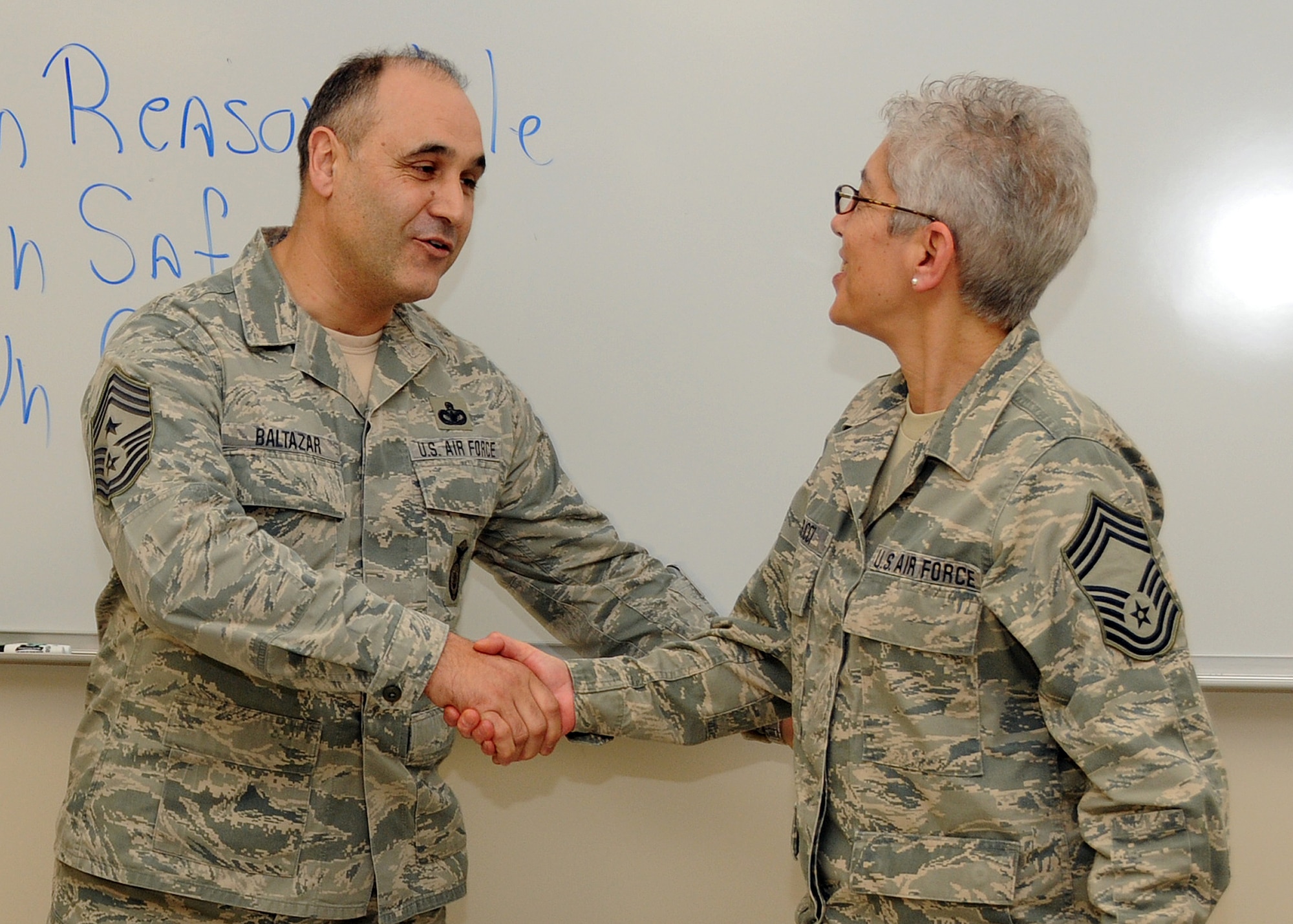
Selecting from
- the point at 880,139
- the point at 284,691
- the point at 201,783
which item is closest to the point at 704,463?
the point at 880,139

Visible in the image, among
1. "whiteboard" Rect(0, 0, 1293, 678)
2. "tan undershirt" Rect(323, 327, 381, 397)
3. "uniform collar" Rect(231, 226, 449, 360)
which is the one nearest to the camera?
"uniform collar" Rect(231, 226, 449, 360)

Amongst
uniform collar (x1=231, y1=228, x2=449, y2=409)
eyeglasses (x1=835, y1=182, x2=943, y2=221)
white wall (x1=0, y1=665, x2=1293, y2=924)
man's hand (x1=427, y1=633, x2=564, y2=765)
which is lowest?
white wall (x1=0, y1=665, x2=1293, y2=924)

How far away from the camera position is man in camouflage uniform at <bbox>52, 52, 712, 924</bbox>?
1574 millimetres

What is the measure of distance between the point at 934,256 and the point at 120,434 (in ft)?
3.59

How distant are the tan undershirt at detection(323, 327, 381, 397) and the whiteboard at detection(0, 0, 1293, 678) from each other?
295mm

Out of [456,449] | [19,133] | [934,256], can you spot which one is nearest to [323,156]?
[456,449]

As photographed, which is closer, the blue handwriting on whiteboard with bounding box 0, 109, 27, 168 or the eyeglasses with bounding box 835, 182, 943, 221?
the eyeglasses with bounding box 835, 182, 943, 221

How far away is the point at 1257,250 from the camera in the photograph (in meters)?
→ 1.99

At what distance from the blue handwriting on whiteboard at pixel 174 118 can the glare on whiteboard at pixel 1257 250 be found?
161cm

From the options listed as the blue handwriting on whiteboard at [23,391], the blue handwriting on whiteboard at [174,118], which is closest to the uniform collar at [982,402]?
the blue handwriting on whiteboard at [174,118]

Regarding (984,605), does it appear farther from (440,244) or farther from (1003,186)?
(440,244)

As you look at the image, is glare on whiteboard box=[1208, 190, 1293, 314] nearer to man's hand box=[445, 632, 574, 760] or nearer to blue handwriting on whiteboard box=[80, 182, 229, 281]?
man's hand box=[445, 632, 574, 760]

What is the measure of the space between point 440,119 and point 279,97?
0.48m

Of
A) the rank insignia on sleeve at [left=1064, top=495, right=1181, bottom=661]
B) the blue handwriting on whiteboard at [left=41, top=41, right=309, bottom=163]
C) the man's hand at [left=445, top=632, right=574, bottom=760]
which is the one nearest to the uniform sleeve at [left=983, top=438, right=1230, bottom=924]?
the rank insignia on sleeve at [left=1064, top=495, right=1181, bottom=661]
